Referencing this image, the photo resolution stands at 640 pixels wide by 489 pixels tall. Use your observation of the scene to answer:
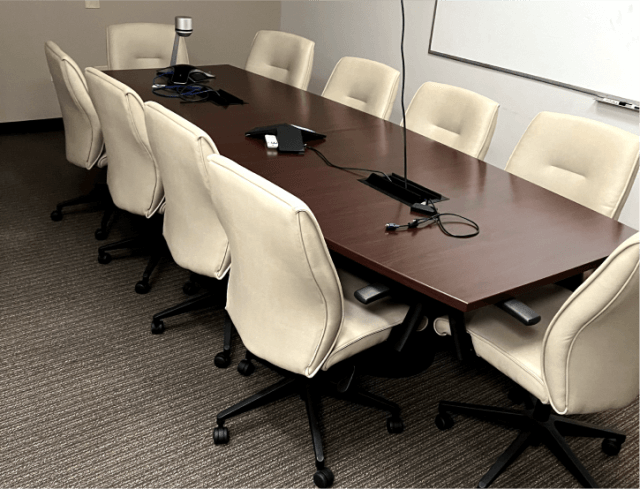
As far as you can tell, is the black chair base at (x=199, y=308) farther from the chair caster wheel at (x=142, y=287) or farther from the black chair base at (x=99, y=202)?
the black chair base at (x=99, y=202)

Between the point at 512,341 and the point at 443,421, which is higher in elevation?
the point at 512,341

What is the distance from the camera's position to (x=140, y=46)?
439 centimetres

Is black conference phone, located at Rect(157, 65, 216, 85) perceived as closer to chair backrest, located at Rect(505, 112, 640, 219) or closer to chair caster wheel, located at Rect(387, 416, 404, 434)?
chair backrest, located at Rect(505, 112, 640, 219)

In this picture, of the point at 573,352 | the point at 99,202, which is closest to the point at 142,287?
the point at 99,202

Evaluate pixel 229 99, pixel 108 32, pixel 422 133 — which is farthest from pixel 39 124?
pixel 422 133

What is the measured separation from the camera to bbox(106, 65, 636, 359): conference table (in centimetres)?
177

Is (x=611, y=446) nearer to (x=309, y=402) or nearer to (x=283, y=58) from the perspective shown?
(x=309, y=402)

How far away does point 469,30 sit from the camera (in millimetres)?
4340

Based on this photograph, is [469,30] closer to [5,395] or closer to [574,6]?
[574,6]

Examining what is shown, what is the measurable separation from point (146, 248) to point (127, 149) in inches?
33.2

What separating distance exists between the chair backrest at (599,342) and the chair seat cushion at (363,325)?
1.58ft

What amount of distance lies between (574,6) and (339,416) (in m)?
2.86

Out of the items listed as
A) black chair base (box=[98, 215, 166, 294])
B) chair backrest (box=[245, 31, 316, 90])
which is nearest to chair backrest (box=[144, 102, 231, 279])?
black chair base (box=[98, 215, 166, 294])

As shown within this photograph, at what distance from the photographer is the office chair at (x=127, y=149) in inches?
101
